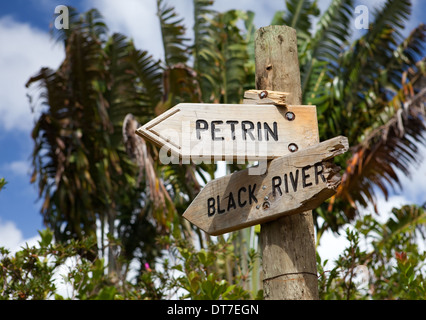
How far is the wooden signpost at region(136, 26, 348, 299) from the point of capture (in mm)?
2395

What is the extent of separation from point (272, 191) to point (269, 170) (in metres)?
0.10

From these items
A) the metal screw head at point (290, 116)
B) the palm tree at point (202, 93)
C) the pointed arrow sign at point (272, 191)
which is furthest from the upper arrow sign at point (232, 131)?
the palm tree at point (202, 93)

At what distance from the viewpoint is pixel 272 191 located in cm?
248

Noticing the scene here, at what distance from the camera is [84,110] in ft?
30.2

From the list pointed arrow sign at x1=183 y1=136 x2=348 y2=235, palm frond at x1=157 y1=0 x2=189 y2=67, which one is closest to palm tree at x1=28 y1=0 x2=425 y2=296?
palm frond at x1=157 y1=0 x2=189 y2=67

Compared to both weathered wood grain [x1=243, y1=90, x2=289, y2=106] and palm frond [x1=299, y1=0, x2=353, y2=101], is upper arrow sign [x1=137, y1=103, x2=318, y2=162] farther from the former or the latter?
palm frond [x1=299, y1=0, x2=353, y2=101]

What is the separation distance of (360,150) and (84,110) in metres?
4.53

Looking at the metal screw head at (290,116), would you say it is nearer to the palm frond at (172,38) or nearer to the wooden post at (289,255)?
the wooden post at (289,255)

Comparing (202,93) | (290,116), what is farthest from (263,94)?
(202,93)
